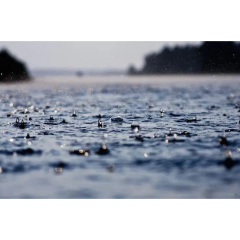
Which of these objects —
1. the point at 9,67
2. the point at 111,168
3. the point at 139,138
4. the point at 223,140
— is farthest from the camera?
the point at 9,67

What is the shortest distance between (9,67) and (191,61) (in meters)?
52.2

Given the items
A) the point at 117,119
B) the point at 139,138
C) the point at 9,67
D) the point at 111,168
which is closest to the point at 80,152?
the point at 111,168

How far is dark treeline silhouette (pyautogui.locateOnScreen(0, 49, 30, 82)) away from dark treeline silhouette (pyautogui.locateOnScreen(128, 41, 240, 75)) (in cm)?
2887

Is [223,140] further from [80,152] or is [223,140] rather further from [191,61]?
[191,61]

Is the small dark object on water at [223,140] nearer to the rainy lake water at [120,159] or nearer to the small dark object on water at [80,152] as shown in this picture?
the rainy lake water at [120,159]

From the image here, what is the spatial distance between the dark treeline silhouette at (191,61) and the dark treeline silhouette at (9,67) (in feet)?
94.7

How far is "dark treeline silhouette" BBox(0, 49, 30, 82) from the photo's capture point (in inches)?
2077

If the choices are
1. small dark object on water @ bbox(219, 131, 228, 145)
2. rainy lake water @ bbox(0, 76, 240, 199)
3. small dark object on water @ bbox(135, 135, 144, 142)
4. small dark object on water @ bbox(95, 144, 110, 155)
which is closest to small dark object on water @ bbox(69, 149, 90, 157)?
→ rainy lake water @ bbox(0, 76, 240, 199)

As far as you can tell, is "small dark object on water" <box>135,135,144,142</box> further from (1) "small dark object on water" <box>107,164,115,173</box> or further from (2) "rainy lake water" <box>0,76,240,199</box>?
(1) "small dark object on water" <box>107,164,115,173</box>

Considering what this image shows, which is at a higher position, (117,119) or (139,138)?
(117,119)

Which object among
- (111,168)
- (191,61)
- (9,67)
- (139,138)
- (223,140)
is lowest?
(111,168)

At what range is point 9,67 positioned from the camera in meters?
54.0
